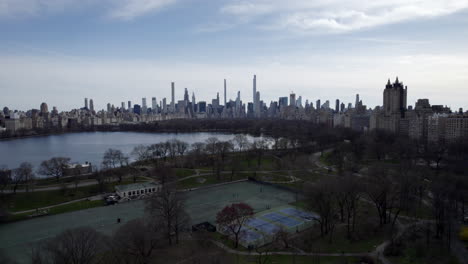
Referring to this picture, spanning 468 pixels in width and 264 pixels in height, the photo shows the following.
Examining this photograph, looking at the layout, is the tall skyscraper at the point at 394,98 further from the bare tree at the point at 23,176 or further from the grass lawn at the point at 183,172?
the bare tree at the point at 23,176

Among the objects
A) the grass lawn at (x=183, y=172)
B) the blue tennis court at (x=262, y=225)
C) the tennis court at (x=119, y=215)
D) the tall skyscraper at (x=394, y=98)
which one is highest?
the tall skyscraper at (x=394, y=98)

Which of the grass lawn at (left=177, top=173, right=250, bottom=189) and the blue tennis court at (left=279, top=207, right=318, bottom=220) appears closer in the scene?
the blue tennis court at (left=279, top=207, right=318, bottom=220)

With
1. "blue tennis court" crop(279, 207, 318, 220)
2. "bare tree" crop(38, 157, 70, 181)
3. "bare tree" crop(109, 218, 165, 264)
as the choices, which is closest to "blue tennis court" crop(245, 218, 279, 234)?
"blue tennis court" crop(279, 207, 318, 220)

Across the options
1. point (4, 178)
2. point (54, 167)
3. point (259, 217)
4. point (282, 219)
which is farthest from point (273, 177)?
point (4, 178)

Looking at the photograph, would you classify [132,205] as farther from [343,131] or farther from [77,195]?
[343,131]

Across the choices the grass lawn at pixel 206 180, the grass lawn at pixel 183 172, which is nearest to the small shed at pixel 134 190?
the grass lawn at pixel 206 180

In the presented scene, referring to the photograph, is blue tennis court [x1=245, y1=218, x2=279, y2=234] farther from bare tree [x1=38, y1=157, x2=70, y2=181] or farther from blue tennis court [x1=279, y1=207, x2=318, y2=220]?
bare tree [x1=38, y1=157, x2=70, y2=181]

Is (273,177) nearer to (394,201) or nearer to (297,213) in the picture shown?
(297,213)
